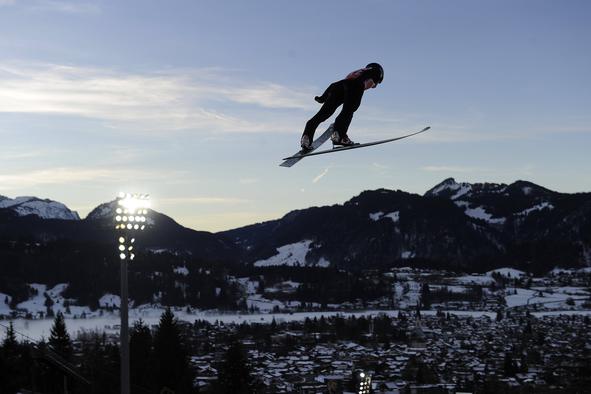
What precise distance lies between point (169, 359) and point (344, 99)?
6008 cm

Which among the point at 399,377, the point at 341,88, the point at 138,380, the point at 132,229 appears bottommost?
the point at 399,377

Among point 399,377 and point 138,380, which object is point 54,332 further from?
point 399,377

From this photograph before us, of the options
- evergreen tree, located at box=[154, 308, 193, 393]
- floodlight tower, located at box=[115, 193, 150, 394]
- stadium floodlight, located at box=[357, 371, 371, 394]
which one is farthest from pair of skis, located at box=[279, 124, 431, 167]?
evergreen tree, located at box=[154, 308, 193, 393]

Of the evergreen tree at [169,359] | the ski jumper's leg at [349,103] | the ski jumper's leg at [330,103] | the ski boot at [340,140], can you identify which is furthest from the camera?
the evergreen tree at [169,359]

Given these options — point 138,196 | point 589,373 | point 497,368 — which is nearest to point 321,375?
point 497,368

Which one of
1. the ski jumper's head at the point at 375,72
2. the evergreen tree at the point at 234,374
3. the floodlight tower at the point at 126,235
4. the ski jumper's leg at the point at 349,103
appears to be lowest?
the evergreen tree at the point at 234,374

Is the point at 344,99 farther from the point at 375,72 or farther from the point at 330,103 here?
the point at 375,72

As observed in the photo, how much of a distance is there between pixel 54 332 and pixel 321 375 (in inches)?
4345

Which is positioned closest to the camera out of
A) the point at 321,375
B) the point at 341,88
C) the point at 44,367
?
the point at 341,88

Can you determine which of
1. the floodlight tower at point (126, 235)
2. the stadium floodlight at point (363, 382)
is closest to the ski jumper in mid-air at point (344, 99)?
the floodlight tower at point (126, 235)

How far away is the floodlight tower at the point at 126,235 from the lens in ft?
55.8

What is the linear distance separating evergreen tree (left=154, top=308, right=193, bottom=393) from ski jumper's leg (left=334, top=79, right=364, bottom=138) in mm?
55205

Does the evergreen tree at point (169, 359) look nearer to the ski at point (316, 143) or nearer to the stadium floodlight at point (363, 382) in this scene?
the stadium floodlight at point (363, 382)

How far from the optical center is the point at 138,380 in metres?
67.4
